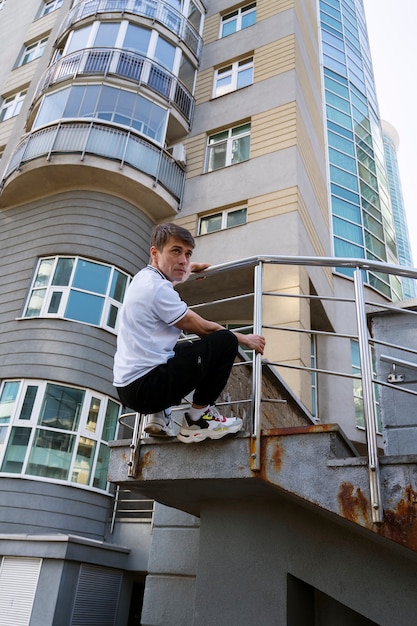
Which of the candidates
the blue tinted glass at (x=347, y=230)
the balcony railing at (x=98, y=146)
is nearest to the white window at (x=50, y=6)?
the balcony railing at (x=98, y=146)

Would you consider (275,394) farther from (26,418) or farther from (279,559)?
(26,418)

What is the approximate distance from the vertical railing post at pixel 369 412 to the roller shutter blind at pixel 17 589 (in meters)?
7.30

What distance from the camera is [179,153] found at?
15258 mm

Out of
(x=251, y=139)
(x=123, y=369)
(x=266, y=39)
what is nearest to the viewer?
(x=123, y=369)

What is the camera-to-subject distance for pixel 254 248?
12367 millimetres

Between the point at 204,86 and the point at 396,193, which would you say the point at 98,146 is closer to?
the point at 204,86

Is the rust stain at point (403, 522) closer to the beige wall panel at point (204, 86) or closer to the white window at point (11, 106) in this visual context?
the beige wall panel at point (204, 86)

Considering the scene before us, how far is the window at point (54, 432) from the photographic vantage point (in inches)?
413

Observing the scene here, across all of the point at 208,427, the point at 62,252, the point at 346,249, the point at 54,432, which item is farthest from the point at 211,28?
the point at 208,427

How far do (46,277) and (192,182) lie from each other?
5430mm

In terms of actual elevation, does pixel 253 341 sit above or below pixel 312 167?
below

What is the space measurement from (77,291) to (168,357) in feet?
32.3

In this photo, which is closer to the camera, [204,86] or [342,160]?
[204,86]

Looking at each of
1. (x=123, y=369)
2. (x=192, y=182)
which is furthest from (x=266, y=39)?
(x=123, y=369)
